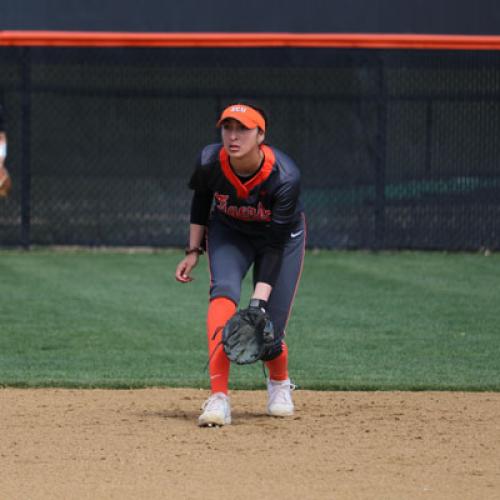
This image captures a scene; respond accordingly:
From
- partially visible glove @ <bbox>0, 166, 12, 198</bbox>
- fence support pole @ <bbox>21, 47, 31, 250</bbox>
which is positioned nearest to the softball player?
partially visible glove @ <bbox>0, 166, 12, 198</bbox>

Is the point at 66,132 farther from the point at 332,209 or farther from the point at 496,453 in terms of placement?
the point at 496,453

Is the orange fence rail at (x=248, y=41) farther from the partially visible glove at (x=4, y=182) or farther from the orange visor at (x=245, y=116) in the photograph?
the orange visor at (x=245, y=116)

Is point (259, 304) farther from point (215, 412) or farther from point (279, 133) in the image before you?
point (279, 133)

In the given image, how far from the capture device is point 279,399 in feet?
20.6

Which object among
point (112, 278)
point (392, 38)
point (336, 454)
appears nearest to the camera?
point (336, 454)

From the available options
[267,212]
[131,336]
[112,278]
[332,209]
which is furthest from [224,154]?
[332,209]

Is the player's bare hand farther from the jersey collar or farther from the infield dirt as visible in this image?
the infield dirt

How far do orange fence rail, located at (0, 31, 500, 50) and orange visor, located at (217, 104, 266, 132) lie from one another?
23.7ft

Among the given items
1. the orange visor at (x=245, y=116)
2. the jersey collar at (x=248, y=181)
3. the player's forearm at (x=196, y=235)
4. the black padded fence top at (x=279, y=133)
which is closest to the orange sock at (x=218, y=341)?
the player's forearm at (x=196, y=235)

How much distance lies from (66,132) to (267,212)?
296 inches

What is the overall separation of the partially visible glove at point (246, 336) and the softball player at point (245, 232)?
11cm

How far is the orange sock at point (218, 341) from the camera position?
19.6 feet

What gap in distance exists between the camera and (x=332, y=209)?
1312 cm

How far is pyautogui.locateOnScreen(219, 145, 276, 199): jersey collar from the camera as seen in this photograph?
19.3ft
